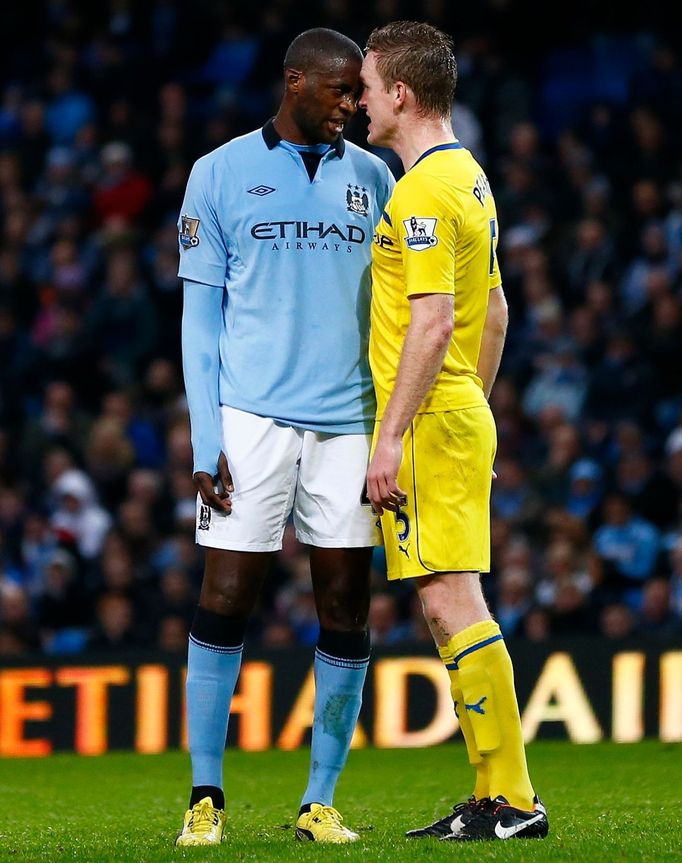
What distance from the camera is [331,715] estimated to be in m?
4.74

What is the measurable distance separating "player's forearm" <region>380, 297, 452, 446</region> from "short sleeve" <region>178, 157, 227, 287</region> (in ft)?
2.20

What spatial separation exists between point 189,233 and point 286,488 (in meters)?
0.77

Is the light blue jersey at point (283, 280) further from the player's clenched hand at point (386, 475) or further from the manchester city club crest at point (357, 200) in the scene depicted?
the player's clenched hand at point (386, 475)

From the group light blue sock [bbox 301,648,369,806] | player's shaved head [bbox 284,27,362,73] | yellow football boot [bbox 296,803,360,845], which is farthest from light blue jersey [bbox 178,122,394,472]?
yellow football boot [bbox 296,803,360,845]

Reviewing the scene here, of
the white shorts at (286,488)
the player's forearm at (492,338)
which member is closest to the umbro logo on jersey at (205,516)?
the white shorts at (286,488)

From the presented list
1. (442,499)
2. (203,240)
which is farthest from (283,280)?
(442,499)

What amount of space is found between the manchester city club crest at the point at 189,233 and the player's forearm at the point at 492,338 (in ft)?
2.81

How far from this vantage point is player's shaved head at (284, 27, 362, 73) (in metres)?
4.65

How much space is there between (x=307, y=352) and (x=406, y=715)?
3.46m

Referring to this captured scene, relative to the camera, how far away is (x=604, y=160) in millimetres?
11961

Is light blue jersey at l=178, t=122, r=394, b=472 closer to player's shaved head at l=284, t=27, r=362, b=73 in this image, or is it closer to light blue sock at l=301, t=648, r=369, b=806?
player's shaved head at l=284, t=27, r=362, b=73

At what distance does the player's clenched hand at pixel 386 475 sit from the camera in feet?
14.3

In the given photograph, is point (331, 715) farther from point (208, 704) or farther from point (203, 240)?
point (203, 240)

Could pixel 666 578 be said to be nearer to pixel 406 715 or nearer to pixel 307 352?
pixel 406 715
